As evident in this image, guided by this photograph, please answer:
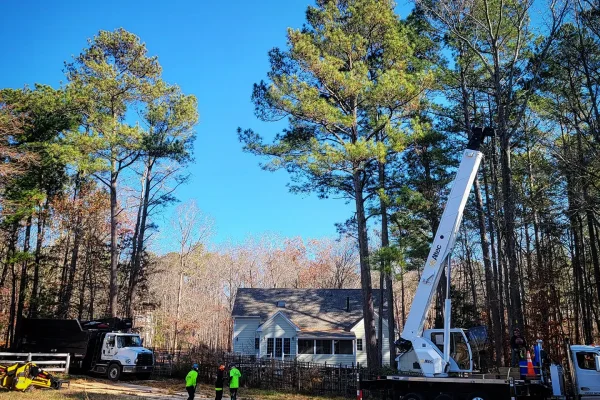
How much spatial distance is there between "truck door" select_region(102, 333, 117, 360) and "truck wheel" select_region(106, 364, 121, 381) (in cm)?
49

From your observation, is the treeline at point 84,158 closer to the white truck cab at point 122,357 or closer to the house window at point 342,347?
the white truck cab at point 122,357

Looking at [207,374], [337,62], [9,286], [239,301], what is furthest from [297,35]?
[9,286]

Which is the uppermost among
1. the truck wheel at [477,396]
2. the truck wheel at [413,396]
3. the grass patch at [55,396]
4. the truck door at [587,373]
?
the truck door at [587,373]

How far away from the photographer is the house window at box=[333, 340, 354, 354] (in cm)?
3111

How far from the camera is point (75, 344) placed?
21125 mm

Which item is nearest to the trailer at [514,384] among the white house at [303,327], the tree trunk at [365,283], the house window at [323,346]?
the tree trunk at [365,283]

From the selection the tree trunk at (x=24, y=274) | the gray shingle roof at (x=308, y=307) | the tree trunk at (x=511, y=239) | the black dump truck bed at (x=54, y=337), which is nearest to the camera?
the tree trunk at (x=511, y=239)

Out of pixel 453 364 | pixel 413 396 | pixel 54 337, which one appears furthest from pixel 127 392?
pixel 453 364

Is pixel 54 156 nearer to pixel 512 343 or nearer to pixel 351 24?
pixel 351 24

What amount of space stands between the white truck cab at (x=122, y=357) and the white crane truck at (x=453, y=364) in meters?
11.8

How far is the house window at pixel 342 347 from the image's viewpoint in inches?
1225

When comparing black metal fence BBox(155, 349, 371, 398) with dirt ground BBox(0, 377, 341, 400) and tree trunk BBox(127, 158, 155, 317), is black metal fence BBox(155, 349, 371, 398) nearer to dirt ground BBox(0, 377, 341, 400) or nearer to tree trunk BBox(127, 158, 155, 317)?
dirt ground BBox(0, 377, 341, 400)

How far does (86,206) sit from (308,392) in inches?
787

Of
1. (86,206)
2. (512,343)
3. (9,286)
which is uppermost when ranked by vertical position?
(86,206)
